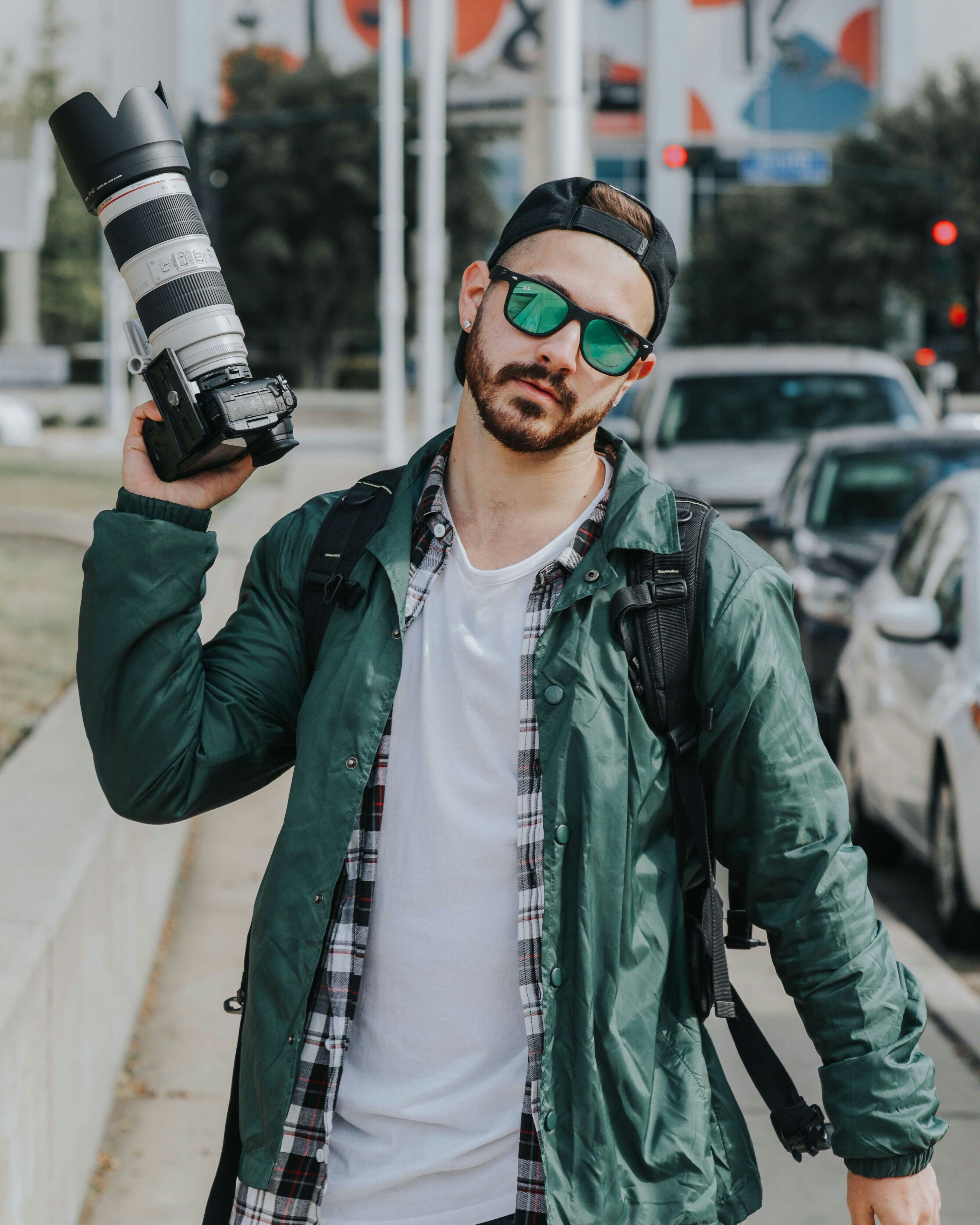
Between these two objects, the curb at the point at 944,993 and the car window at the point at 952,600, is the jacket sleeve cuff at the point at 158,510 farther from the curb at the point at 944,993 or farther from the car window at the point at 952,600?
the car window at the point at 952,600

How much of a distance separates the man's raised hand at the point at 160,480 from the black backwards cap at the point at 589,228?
36 cm

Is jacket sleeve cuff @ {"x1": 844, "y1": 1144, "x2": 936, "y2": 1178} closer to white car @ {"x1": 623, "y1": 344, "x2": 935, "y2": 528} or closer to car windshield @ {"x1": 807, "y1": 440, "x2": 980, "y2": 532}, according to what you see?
car windshield @ {"x1": 807, "y1": 440, "x2": 980, "y2": 532}

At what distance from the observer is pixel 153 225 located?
217 cm

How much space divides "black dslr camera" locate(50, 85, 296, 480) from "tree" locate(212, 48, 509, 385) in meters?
49.6

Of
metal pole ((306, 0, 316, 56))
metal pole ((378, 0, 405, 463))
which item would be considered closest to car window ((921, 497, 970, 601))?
metal pole ((378, 0, 405, 463))

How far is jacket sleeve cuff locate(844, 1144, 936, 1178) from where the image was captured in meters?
2.10

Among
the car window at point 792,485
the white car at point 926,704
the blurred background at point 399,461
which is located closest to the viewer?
the blurred background at point 399,461

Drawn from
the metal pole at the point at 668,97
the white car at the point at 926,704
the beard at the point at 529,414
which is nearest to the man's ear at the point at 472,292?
the beard at the point at 529,414

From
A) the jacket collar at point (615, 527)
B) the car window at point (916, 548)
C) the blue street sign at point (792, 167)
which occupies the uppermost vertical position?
the blue street sign at point (792, 167)

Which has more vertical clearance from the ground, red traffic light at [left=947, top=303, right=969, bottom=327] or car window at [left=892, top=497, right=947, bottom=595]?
red traffic light at [left=947, top=303, right=969, bottom=327]

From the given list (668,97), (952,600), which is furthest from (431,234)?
(668,97)

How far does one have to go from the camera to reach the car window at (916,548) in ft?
22.1

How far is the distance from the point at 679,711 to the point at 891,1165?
0.60 meters

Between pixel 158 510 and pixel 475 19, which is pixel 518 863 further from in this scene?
pixel 475 19
